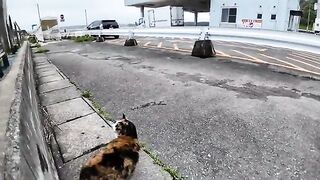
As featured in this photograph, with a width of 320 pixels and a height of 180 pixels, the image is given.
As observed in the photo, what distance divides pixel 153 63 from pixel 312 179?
5.14 m

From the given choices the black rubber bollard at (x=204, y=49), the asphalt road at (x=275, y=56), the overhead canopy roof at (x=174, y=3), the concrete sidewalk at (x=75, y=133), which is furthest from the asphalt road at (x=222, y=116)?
the overhead canopy roof at (x=174, y=3)

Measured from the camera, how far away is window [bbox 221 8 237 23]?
2237cm

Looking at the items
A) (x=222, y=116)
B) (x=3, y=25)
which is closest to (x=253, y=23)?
(x=3, y=25)

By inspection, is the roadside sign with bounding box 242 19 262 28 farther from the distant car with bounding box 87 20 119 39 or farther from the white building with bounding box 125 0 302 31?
the distant car with bounding box 87 20 119 39

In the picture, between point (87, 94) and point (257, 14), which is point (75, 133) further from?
point (257, 14)

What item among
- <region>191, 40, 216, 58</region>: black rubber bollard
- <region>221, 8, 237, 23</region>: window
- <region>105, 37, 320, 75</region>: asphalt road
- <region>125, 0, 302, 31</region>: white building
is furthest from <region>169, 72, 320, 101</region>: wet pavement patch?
<region>221, 8, 237, 23</region>: window

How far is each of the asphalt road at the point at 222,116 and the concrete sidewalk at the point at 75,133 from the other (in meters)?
0.26

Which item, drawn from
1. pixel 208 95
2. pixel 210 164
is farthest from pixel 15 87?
pixel 208 95

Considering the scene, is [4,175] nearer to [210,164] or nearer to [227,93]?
[210,164]

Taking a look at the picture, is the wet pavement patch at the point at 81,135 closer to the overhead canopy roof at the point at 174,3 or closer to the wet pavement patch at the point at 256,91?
the wet pavement patch at the point at 256,91

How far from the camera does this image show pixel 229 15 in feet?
74.4

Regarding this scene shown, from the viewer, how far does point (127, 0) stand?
3538 cm

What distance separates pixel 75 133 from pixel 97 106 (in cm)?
88

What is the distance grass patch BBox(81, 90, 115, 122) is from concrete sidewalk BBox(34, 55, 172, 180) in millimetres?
80
